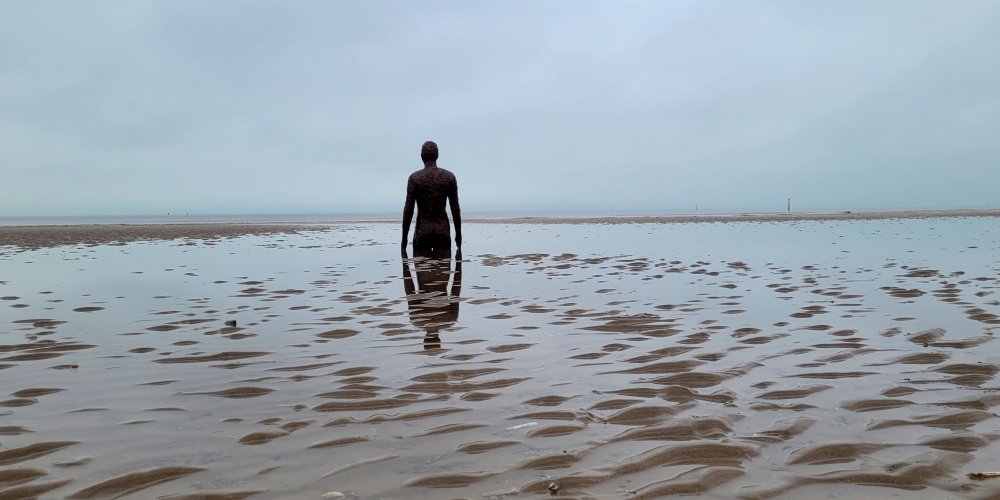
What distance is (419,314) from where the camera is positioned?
7730mm

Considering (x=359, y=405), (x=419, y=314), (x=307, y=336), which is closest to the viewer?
(x=359, y=405)

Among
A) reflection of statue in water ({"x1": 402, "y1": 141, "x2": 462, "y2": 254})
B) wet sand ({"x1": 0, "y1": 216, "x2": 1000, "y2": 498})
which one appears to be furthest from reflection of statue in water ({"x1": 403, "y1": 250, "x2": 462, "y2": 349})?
reflection of statue in water ({"x1": 402, "y1": 141, "x2": 462, "y2": 254})

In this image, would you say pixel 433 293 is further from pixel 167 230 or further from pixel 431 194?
pixel 167 230

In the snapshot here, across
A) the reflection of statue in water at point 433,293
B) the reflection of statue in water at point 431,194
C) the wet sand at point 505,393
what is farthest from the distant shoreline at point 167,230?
the wet sand at point 505,393

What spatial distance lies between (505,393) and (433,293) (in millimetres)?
5323

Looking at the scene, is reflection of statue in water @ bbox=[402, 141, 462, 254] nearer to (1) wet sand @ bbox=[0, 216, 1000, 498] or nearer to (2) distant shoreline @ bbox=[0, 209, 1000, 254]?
(1) wet sand @ bbox=[0, 216, 1000, 498]

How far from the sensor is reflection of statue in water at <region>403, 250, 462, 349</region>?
701 cm

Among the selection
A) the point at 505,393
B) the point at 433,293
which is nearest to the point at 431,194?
the point at 433,293

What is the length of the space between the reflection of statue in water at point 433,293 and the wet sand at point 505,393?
0.09 m

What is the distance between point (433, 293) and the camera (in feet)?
31.4

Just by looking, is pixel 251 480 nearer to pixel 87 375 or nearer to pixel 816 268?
pixel 87 375

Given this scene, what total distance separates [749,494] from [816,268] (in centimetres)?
1158

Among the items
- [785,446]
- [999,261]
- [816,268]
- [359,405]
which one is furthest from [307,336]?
[999,261]

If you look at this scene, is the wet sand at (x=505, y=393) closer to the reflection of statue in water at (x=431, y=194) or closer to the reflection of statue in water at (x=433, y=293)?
the reflection of statue in water at (x=433, y=293)
